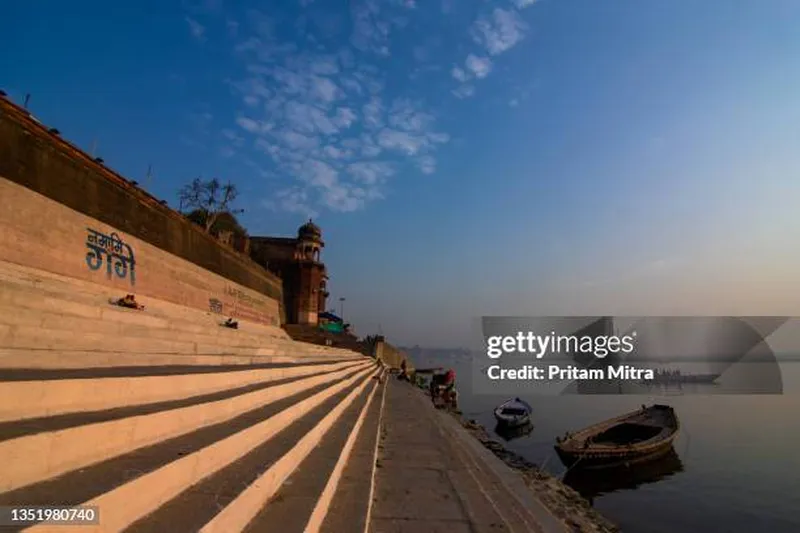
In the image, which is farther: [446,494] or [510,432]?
[510,432]

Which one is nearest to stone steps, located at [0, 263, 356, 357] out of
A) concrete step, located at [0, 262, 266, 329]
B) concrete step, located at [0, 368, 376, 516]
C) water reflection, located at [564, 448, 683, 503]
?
concrete step, located at [0, 262, 266, 329]

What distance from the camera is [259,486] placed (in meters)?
3.12

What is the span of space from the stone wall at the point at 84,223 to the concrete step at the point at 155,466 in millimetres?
7618

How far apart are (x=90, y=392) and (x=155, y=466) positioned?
824 mm

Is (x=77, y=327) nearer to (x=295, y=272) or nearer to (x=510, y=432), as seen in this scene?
(x=510, y=432)

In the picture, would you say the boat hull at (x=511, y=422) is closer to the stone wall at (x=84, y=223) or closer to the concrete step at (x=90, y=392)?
the stone wall at (x=84, y=223)

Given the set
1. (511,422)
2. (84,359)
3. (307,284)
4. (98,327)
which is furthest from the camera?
(307,284)

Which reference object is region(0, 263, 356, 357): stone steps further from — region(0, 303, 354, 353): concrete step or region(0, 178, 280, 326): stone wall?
region(0, 178, 280, 326): stone wall

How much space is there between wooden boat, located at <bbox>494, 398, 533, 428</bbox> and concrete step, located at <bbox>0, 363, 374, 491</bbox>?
27.3 metres

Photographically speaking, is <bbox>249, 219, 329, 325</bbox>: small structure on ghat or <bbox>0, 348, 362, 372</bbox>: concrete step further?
<bbox>249, 219, 329, 325</bbox>: small structure on ghat

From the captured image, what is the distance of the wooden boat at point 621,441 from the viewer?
62.2 ft

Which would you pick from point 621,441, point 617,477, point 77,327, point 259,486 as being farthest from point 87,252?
point 621,441

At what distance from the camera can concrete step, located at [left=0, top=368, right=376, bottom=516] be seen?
198 centimetres

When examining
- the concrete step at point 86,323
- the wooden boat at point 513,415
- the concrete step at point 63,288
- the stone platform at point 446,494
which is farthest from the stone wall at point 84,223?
the wooden boat at point 513,415
